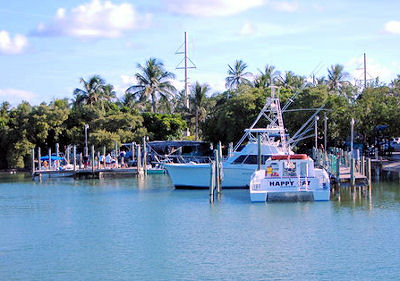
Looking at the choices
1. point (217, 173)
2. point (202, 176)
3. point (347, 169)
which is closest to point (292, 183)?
point (217, 173)

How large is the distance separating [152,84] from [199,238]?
57093 millimetres

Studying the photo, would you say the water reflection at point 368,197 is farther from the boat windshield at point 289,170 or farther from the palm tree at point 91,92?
the palm tree at point 91,92

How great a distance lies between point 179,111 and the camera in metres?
92.8

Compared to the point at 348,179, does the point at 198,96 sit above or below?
above

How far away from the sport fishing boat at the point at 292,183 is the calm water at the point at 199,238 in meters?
0.69

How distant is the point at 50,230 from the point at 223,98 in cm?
4746

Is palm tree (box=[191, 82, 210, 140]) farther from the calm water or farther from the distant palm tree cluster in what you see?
the calm water

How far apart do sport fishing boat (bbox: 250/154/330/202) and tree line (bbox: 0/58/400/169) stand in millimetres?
19928

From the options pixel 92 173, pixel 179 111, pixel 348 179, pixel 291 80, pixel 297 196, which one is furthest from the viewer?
pixel 179 111

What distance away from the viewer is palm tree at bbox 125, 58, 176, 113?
85.7 m

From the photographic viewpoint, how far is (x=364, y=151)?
229 feet

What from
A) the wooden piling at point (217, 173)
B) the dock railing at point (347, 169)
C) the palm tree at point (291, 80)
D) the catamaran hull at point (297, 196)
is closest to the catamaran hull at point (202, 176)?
the wooden piling at point (217, 173)

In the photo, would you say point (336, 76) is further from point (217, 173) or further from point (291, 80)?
point (217, 173)

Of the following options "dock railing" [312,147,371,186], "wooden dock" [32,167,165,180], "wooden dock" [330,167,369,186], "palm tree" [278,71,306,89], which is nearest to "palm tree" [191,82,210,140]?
"palm tree" [278,71,306,89]
